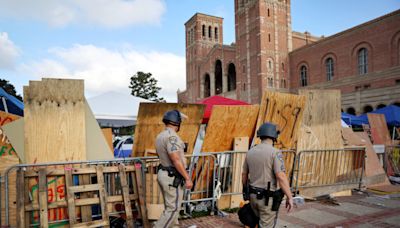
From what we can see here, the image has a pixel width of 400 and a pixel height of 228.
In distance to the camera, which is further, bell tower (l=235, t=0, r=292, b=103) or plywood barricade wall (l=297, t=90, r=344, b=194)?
bell tower (l=235, t=0, r=292, b=103)

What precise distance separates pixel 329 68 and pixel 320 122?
29.2 m

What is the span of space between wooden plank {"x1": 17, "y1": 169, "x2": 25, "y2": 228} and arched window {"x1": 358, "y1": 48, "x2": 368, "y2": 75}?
32.1m

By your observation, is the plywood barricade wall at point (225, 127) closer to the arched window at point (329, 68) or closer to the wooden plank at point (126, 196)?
the wooden plank at point (126, 196)

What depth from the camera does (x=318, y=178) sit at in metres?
6.28

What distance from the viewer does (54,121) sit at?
14.5 ft

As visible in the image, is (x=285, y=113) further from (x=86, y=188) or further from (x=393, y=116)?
(x=393, y=116)

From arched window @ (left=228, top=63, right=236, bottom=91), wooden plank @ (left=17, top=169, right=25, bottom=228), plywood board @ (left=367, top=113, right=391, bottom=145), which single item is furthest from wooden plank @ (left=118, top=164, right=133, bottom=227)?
arched window @ (left=228, top=63, right=236, bottom=91)

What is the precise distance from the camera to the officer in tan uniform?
135 inches

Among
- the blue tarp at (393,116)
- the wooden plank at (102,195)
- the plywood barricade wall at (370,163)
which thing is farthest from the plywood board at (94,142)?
the blue tarp at (393,116)

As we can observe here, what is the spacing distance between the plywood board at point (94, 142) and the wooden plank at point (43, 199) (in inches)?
36.2

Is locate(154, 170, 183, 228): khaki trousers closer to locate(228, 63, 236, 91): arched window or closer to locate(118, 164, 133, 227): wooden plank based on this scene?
locate(118, 164, 133, 227): wooden plank

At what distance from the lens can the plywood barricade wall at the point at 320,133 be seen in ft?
20.7

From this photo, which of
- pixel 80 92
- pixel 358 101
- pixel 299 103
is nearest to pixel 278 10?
pixel 358 101

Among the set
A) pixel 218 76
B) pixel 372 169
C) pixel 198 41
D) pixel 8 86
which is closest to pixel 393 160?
pixel 372 169
